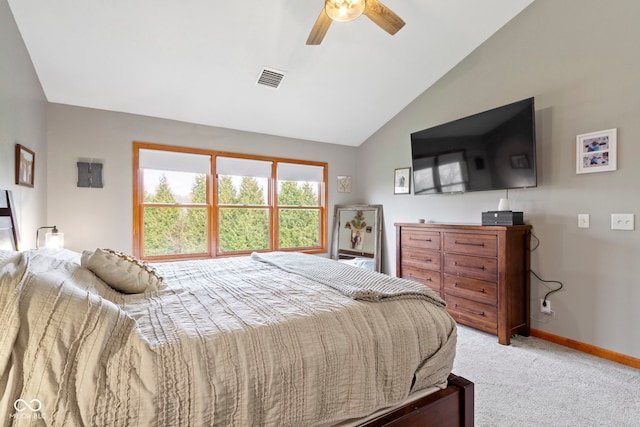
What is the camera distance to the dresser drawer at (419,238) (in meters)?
3.23

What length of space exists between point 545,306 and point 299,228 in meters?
3.16

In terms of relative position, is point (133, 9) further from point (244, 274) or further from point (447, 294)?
point (447, 294)

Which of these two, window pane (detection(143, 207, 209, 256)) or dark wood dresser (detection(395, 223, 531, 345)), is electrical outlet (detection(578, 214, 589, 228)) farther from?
window pane (detection(143, 207, 209, 256))

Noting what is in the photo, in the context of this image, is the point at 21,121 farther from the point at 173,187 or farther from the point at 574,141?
the point at 574,141

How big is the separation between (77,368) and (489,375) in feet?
7.91

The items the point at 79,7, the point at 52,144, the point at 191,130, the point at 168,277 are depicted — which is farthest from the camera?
the point at 191,130

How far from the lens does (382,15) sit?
2111 mm

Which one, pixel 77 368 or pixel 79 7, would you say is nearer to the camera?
pixel 77 368

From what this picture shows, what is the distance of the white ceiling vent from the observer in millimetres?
3207

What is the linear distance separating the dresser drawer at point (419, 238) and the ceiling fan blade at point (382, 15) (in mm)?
2033

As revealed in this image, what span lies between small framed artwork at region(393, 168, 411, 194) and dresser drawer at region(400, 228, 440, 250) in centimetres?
79

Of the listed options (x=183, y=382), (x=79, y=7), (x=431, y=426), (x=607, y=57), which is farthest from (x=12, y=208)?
(x=607, y=57)

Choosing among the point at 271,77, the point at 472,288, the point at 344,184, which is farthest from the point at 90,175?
the point at 472,288

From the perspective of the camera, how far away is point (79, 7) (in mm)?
2314
